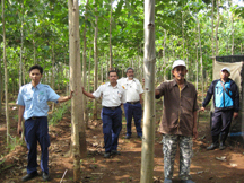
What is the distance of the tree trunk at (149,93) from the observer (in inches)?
87.0

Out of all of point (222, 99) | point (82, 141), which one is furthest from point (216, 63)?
point (82, 141)

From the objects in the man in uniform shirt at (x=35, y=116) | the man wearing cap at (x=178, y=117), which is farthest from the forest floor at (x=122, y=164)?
the man wearing cap at (x=178, y=117)

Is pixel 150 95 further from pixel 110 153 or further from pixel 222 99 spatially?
pixel 222 99

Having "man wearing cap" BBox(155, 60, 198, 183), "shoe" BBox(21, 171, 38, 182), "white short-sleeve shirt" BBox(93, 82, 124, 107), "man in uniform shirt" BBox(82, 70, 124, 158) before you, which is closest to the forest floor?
"shoe" BBox(21, 171, 38, 182)

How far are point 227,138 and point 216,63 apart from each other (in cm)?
188

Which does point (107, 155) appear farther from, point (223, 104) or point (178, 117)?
point (223, 104)

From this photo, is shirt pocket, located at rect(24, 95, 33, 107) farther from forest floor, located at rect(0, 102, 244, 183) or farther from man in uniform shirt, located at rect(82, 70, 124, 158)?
man in uniform shirt, located at rect(82, 70, 124, 158)

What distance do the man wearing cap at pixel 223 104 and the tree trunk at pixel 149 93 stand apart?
9.77ft

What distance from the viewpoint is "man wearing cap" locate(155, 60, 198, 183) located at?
10.2 ft

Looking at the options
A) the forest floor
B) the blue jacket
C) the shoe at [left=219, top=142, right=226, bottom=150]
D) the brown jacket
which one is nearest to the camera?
the brown jacket

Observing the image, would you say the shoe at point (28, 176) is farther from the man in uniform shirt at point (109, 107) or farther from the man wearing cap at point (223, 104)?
the man wearing cap at point (223, 104)

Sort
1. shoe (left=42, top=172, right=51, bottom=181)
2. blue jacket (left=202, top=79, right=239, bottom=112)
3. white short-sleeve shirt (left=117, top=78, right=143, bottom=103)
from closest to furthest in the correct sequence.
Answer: shoe (left=42, top=172, right=51, bottom=181) → blue jacket (left=202, top=79, right=239, bottom=112) → white short-sleeve shirt (left=117, top=78, right=143, bottom=103)

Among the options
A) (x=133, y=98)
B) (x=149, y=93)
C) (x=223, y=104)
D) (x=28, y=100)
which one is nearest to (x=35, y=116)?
(x=28, y=100)

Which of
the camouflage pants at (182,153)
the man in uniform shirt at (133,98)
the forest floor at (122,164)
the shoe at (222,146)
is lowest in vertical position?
the forest floor at (122,164)
